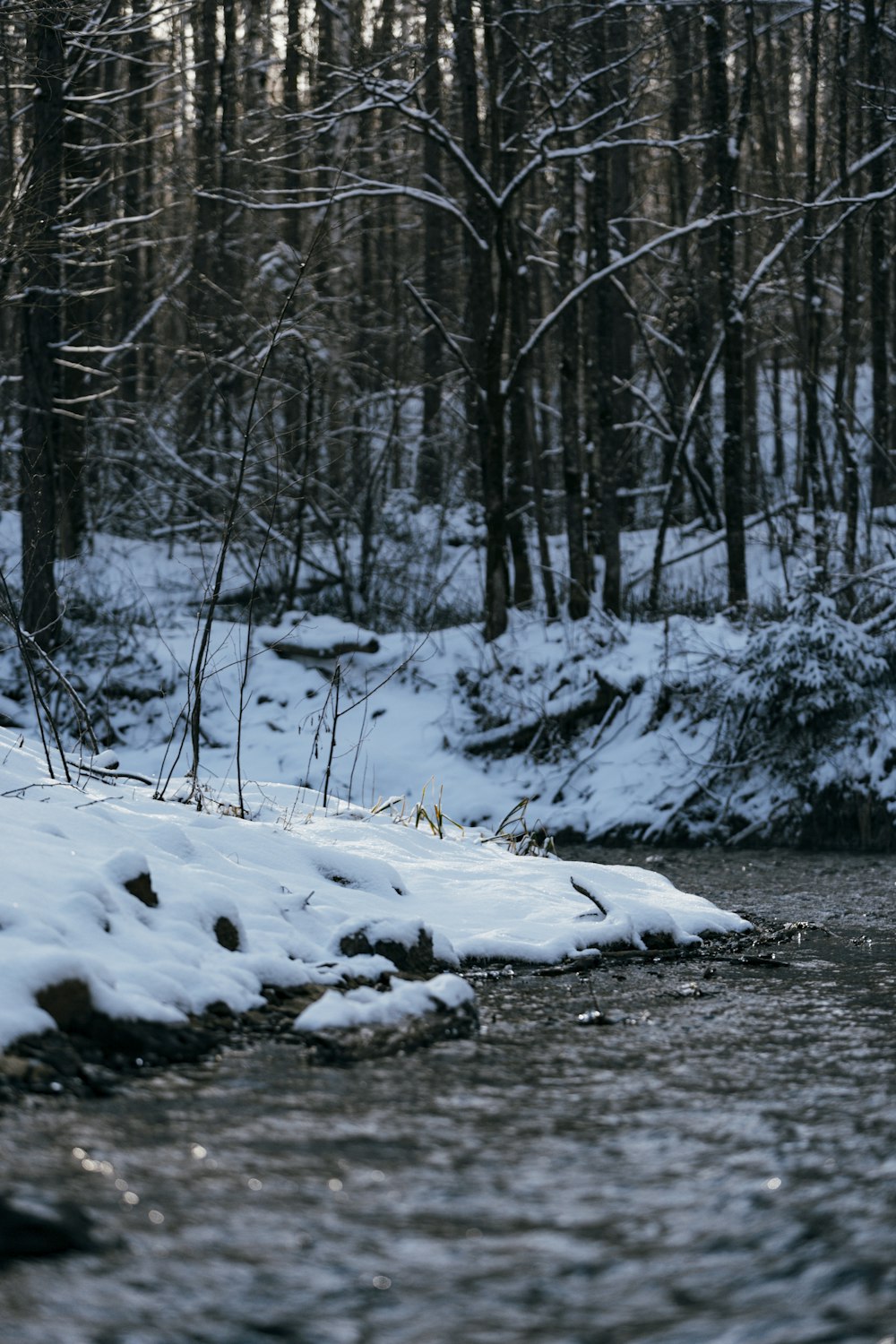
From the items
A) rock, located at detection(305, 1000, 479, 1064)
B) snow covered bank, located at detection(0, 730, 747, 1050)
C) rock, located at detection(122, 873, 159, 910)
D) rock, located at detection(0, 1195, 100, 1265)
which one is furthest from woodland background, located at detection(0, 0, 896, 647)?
rock, located at detection(0, 1195, 100, 1265)

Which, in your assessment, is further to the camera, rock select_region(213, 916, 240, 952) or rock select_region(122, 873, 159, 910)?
rock select_region(213, 916, 240, 952)

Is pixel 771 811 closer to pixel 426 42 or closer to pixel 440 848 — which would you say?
pixel 440 848

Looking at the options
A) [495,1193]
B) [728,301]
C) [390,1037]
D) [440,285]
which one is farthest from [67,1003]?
[440,285]

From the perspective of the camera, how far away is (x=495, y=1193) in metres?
2.92

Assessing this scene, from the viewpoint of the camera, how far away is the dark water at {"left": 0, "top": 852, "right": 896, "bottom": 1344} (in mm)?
2402

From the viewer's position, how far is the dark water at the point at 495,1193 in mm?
2402

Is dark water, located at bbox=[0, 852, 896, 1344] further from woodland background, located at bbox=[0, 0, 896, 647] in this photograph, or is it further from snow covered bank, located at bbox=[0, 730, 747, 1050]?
woodland background, located at bbox=[0, 0, 896, 647]

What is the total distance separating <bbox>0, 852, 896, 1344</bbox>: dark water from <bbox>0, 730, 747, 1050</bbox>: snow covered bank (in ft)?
1.37

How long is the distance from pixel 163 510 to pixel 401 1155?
644 inches

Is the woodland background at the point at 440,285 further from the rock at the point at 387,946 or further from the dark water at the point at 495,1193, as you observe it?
Answer: the dark water at the point at 495,1193

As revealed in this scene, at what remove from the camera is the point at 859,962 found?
18.5 feet

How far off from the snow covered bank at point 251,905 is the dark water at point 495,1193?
42 centimetres

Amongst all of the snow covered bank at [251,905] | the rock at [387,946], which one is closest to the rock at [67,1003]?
the snow covered bank at [251,905]

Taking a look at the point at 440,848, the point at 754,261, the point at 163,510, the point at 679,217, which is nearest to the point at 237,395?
the point at 163,510
